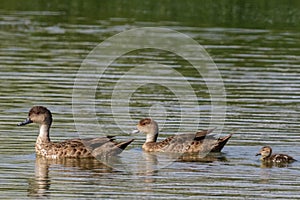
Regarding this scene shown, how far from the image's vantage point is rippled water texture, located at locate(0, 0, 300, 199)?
39.0 feet

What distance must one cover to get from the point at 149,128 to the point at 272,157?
2265 millimetres

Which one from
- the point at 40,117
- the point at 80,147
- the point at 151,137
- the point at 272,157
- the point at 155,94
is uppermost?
the point at 155,94

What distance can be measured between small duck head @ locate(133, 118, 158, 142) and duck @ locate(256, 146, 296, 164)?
2008mm

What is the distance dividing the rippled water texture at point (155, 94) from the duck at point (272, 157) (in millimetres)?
130

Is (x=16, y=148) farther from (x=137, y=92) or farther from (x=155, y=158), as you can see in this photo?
(x=137, y=92)

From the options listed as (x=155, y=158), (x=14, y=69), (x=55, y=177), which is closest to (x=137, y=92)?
(x=14, y=69)

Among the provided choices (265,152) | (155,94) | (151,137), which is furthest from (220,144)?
(155,94)

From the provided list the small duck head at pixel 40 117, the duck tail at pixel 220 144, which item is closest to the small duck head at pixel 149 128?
the duck tail at pixel 220 144

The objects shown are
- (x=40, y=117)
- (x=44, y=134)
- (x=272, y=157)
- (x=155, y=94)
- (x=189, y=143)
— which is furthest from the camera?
(x=155, y=94)

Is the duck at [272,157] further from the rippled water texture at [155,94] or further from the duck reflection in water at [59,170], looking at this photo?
the duck reflection in water at [59,170]

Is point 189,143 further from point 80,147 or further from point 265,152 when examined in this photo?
point 80,147

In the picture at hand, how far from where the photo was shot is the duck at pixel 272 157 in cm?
1308

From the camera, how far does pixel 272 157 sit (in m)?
13.1

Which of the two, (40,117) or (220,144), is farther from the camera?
(40,117)
